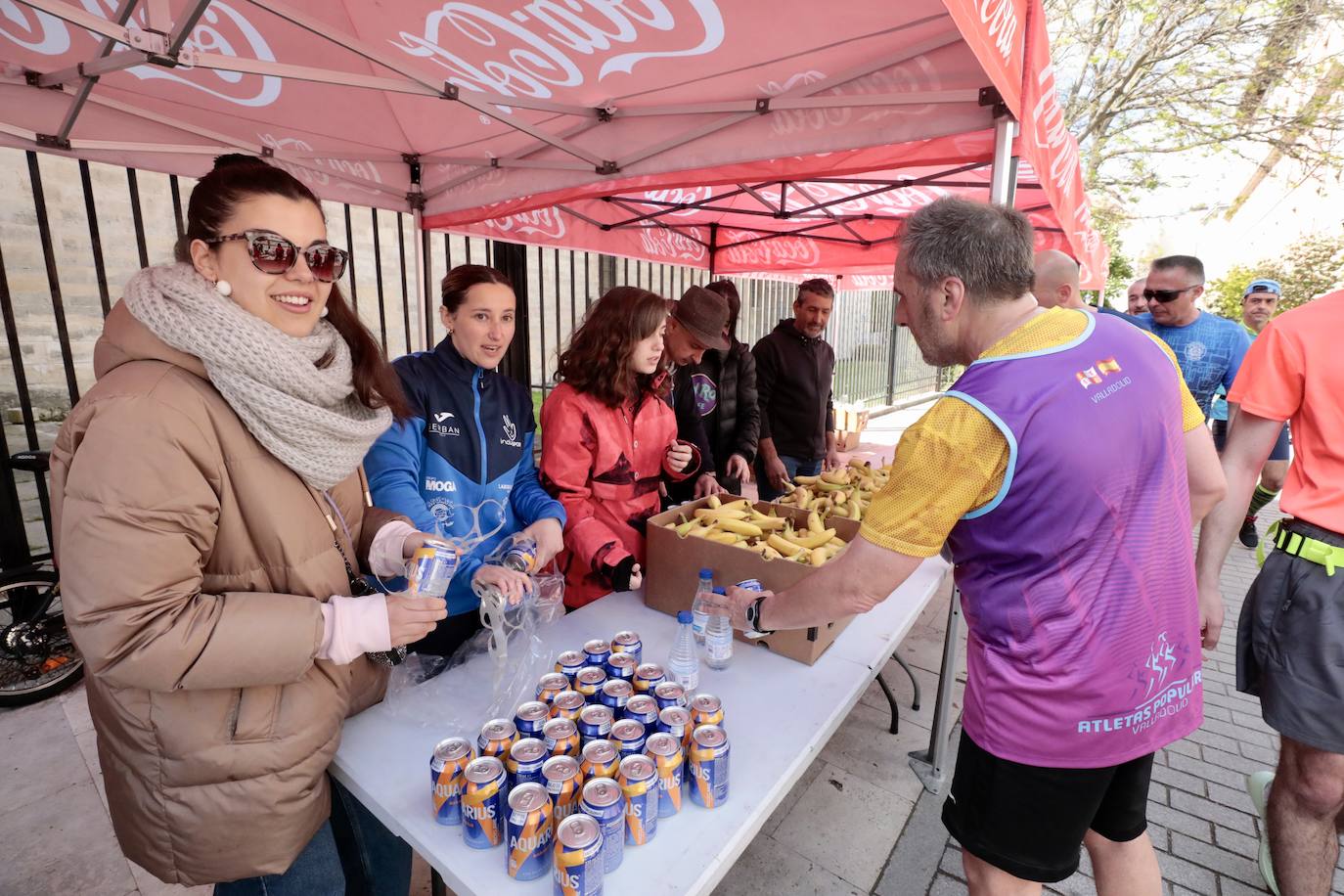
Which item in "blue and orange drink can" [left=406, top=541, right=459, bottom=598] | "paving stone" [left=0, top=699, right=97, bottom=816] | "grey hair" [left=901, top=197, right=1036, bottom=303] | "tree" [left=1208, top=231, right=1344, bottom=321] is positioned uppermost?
"tree" [left=1208, top=231, right=1344, bottom=321]

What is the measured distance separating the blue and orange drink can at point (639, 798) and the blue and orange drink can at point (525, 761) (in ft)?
0.55

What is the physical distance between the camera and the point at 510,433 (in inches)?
96.2

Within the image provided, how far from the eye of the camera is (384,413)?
5.17 ft

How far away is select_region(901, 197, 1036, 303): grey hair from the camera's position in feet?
4.83

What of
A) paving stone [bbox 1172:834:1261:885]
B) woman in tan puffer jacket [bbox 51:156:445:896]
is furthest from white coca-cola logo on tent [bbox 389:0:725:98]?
paving stone [bbox 1172:834:1261:885]

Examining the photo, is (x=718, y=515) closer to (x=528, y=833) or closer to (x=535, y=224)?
(x=528, y=833)

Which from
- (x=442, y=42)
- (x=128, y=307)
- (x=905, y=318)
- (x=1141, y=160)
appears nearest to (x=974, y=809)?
(x=905, y=318)

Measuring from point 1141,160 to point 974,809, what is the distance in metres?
18.2

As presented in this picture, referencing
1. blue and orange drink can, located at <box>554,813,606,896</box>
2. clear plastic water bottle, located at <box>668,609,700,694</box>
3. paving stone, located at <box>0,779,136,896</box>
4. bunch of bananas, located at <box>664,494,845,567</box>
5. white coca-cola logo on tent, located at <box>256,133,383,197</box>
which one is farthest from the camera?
white coca-cola logo on tent, located at <box>256,133,383,197</box>

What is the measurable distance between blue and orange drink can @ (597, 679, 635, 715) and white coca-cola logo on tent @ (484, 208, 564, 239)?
4077 millimetres

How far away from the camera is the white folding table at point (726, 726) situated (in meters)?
1.22

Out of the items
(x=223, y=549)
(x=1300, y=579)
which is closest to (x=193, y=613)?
(x=223, y=549)

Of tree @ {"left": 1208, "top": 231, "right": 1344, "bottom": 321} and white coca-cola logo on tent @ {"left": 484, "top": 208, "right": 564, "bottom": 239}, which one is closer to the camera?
white coca-cola logo on tent @ {"left": 484, "top": 208, "right": 564, "bottom": 239}

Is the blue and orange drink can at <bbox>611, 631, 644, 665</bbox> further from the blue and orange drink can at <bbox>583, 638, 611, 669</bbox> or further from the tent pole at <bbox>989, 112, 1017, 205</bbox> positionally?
the tent pole at <bbox>989, 112, 1017, 205</bbox>
